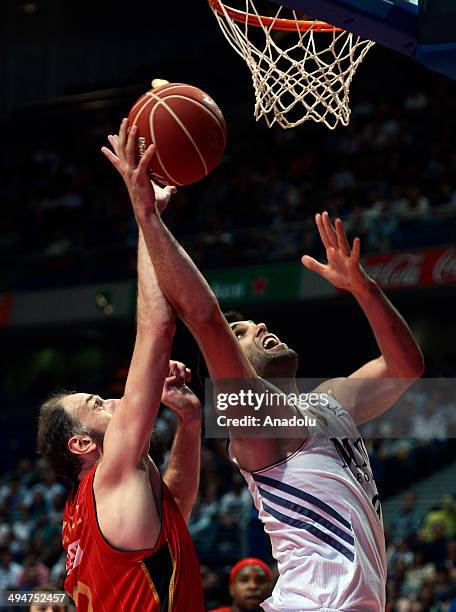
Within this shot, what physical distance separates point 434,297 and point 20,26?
9.60 m

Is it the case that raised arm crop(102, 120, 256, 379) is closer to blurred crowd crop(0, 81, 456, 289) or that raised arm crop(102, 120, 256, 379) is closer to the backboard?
the backboard

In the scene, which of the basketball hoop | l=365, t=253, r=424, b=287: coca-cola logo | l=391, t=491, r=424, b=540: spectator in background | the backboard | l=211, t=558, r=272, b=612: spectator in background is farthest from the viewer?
l=365, t=253, r=424, b=287: coca-cola logo

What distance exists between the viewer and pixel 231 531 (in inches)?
401

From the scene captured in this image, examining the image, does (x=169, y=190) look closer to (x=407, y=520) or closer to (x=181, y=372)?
(x=181, y=372)

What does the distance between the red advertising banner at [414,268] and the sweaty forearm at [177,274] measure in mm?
10242

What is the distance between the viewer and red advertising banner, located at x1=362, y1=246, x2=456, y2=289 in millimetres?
12836

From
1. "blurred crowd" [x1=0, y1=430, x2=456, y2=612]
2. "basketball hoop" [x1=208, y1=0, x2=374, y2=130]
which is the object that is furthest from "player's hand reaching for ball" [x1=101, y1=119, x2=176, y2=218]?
"blurred crowd" [x1=0, y1=430, x2=456, y2=612]

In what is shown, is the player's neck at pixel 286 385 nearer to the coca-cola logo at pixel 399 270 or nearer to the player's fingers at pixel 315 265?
the player's fingers at pixel 315 265

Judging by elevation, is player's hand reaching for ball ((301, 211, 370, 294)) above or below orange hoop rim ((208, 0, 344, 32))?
below

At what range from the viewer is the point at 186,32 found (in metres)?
17.9

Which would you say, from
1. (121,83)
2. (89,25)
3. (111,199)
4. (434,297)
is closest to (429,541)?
(434,297)

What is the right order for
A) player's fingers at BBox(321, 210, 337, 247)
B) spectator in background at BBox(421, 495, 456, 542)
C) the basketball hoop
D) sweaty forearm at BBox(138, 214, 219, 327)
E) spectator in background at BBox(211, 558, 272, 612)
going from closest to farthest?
1. sweaty forearm at BBox(138, 214, 219, 327)
2. player's fingers at BBox(321, 210, 337, 247)
3. the basketball hoop
4. spectator in background at BBox(211, 558, 272, 612)
5. spectator in background at BBox(421, 495, 456, 542)

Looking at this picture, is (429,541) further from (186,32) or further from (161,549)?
(186,32)

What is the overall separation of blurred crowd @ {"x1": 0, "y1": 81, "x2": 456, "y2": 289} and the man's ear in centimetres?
991
